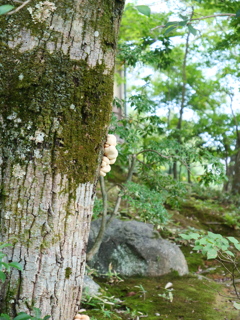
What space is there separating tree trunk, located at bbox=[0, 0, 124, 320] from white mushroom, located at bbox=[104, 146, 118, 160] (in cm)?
27

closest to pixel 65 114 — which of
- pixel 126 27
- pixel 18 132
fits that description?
pixel 18 132

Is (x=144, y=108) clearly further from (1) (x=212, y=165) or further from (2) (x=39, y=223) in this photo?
(2) (x=39, y=223)

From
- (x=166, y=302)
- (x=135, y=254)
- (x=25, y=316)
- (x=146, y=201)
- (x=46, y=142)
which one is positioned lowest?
(x=166, y=302)

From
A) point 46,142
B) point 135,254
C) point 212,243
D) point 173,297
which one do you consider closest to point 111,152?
point 46,142

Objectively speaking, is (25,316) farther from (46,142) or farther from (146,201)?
(146,201)

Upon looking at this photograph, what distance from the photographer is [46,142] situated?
65.6 inches

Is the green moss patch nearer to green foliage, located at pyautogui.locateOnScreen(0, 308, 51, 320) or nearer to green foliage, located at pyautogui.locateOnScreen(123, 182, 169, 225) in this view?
green foliage, located at pyautogui.locateOnScreen(123, 182, 169, 225)

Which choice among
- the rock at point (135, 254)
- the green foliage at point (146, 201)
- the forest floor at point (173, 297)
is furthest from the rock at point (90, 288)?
the green foliage at point (146, 201)

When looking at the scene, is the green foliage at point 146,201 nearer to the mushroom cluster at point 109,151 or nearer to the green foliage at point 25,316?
the mushroom cluster at point 109,151

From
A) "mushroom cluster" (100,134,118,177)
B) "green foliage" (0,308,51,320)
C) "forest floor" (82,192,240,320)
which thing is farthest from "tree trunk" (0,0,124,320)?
"forest floor" (82,192,240,320)

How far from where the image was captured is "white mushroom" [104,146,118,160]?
2030 millimetres

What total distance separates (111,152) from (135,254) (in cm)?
276

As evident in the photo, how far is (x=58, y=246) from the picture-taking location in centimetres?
171

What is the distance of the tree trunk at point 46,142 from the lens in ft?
5.43
